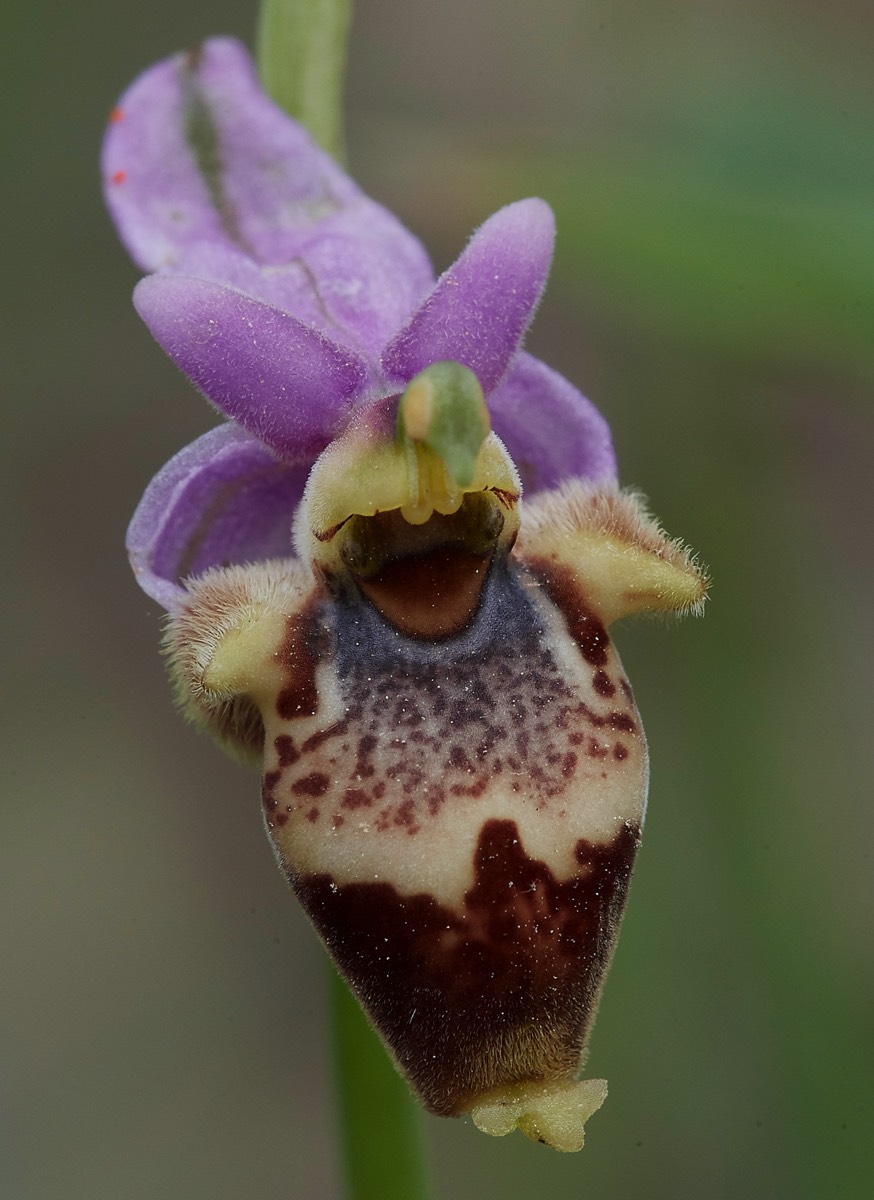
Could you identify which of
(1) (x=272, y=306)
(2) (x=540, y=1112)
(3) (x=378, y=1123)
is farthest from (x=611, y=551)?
(3) (x=378, y=1123)

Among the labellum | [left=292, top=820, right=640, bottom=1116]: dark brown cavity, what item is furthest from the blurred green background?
[left=292, top=820, right=640, bottom=1116]: dark brown cavity

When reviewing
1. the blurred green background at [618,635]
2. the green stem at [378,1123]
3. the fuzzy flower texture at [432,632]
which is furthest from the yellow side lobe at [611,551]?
the blurred green background at [618,635]

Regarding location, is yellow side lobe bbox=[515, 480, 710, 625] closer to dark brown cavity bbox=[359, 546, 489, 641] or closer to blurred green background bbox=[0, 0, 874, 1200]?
dark brown cavity bbox=[359, 546, 489, 641]

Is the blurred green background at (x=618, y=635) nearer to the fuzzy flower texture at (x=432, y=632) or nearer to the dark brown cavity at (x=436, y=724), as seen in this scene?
the fuzzy flower texture at (x=432, y=632)

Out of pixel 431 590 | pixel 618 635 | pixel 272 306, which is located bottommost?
pixel 431 590

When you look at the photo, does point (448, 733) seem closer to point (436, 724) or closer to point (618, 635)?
point (436, 724)
